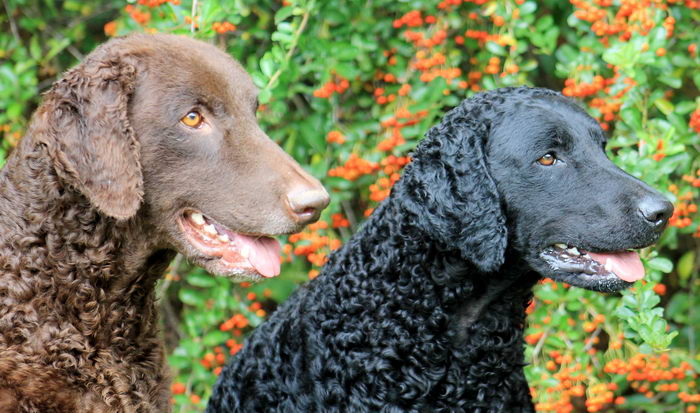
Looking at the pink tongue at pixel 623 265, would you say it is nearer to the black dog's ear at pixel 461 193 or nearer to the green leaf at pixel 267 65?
Result: the black dog's ear at pixel 461 193

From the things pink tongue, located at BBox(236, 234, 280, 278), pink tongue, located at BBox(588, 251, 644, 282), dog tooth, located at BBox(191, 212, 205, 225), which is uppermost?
dog tooth, located at BBox(191, 212, 205, 225)

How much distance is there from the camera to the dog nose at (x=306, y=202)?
3.01m

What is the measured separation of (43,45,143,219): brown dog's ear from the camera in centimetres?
288

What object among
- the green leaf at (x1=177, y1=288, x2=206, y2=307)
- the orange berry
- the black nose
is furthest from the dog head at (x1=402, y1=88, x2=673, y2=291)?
the orange berry

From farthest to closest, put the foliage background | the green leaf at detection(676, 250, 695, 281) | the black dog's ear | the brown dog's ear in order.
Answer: the green leaf at detection(676, 250, 695, 281) < the foliage background < the black dog's ear < the brown dog's ear

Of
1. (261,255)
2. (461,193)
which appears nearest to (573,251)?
(461,193)

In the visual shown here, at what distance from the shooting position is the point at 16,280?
9.71 feet

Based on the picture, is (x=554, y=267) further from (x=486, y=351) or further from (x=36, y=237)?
A: (x=36, y=237)

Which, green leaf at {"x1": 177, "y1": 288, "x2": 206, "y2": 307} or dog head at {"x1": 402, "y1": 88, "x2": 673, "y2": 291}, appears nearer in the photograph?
dog head at {"x1": 402, "y1": 88, "x2": 673, "y2": 291}

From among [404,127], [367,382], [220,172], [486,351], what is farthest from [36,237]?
[404,127]

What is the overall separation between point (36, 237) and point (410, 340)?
1.26 m

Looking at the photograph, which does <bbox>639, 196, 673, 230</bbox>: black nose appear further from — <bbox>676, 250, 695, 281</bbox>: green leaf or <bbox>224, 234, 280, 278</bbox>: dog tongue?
<bbox>676, 250, 695, 281</bbox>: green leaf

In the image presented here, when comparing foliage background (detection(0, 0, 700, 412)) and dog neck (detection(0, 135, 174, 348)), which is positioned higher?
dog neck (detection(0, 135, 174, 348))

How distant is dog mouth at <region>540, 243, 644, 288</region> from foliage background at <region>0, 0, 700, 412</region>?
0.42 m
